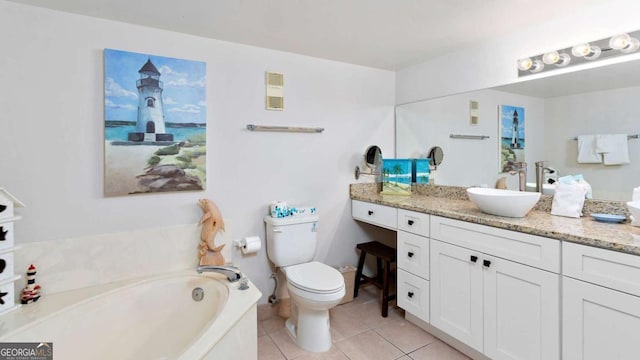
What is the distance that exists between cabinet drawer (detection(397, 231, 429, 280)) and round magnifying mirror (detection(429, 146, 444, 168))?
85 cm

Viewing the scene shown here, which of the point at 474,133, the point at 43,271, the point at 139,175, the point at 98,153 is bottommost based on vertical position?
the point at 43,271

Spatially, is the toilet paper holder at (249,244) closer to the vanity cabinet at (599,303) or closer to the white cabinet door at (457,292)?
the white cabinet door at (457,292)

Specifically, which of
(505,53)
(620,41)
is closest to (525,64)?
(505,53)

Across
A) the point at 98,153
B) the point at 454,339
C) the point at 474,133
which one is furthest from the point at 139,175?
the point at 474,133

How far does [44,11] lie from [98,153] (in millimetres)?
818

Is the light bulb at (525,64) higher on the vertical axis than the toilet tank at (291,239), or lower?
higher

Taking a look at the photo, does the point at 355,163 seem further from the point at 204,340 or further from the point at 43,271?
the point at 43,271

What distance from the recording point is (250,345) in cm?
158

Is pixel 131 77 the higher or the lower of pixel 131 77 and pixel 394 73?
the lower

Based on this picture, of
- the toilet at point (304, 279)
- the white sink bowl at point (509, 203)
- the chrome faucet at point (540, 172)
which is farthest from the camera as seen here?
the chrome faucet at point (540, 172)

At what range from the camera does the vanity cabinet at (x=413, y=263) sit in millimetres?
2115

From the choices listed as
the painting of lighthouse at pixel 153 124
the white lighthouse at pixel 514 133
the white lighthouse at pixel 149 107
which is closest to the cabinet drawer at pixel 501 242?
the white lighthouse at pixel 514 133

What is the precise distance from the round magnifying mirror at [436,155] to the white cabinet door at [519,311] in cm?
118

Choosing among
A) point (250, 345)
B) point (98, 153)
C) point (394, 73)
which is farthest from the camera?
point (394, 73)
